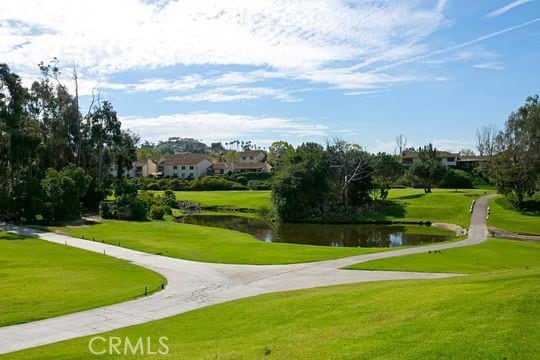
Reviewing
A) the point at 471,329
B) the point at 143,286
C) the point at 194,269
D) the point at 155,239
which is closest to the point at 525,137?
the point at 155,239

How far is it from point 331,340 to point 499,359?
11.3ft

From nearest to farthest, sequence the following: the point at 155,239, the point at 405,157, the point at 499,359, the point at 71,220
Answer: the point at 499,359 < the point at 155,239 < the point at 71,220 < the point at 405,157

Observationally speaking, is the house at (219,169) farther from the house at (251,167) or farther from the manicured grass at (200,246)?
the manicured grass at (200,246)

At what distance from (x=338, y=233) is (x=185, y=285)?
3350 centimetres

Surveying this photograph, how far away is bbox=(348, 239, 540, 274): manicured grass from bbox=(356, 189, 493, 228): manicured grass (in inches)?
724

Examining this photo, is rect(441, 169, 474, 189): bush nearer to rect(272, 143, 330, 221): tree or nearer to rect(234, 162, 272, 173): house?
rect(272, 143, 330, 221): tree

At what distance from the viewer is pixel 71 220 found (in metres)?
50.8

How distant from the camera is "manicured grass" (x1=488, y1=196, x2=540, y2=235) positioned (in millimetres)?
51219

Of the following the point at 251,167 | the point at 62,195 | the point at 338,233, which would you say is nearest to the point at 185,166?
the point at 251,167

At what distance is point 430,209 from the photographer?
65250 mm

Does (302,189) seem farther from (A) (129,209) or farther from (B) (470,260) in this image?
(B) (470,260)

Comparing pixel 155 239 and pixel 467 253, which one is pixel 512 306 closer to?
pixel 467 253

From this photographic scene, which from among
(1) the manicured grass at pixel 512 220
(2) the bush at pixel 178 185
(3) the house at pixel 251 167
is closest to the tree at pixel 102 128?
(2) the bush at pixel 178 185

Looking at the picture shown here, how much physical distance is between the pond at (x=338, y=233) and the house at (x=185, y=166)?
7389cm
